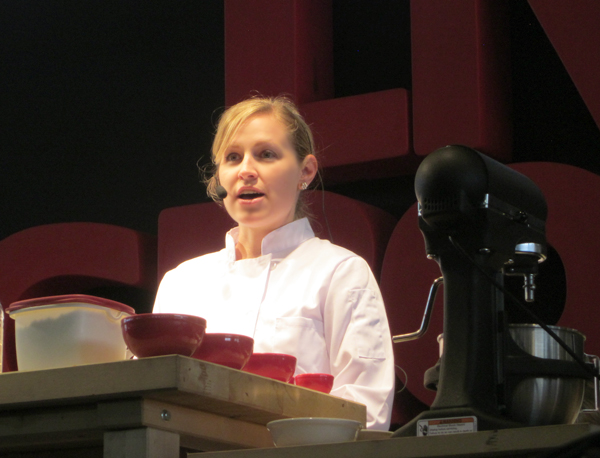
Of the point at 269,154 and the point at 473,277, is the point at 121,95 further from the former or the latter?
the point at 473,277

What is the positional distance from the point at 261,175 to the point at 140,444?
3.48 ft

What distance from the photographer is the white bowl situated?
929mm

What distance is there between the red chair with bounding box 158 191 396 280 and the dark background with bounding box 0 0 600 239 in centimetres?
18

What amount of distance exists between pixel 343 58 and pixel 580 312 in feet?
3.84

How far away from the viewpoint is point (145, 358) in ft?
2.96

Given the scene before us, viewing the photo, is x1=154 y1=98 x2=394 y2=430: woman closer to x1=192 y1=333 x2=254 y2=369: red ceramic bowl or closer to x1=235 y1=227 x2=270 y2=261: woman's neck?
x1=235 y1=227 x2=270 y2=261: woman's neck

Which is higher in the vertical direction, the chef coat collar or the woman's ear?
the woman's ear

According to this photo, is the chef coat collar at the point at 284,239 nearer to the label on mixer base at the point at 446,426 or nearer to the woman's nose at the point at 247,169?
the woman's nose at the point at 247,169

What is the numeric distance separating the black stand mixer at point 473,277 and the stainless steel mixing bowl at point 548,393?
1 cm

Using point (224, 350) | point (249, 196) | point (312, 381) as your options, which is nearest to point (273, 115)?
point (249, 196)

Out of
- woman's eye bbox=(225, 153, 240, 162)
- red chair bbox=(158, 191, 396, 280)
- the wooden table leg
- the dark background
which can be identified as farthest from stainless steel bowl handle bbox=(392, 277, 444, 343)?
the dark background

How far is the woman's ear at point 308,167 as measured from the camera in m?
2.04

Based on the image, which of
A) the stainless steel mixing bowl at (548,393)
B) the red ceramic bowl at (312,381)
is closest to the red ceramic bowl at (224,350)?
the red ceramic bowl at (312,381)

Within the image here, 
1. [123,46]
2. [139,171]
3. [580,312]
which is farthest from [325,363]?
[123,46]
